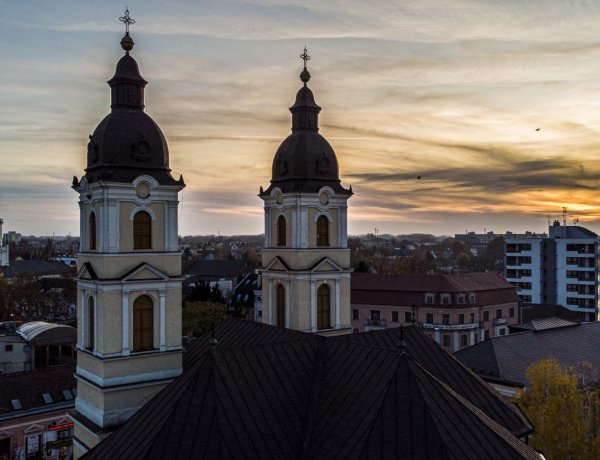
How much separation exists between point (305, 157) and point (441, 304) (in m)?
43.4

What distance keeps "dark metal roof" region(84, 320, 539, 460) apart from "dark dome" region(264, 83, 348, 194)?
11.3 m

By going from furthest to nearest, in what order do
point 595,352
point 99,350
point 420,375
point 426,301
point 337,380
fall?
point 426,301 → point 595,352 → point 99,350 → point 337,380 → point 420,375

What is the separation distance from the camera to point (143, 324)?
25219 millimetres

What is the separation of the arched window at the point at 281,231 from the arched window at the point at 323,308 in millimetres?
3516

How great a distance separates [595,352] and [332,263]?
27.1m

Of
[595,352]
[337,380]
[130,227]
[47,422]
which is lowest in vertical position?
[47,422]

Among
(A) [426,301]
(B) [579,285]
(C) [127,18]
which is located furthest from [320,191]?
(B) [579,285]

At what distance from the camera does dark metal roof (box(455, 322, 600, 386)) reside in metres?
41.3

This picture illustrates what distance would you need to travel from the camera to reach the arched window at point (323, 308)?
3253 centimetres

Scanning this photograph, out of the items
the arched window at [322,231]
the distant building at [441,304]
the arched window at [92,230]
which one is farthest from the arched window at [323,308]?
the distant building at [441,304]

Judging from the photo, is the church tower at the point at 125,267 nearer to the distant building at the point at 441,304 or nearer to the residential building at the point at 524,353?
the residential building at the point at 524,353

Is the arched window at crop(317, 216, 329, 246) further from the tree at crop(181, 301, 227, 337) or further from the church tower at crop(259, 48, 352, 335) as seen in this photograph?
the tree at crop(181, 301, 227, 337)

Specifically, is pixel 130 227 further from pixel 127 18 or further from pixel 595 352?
pixel 595 352

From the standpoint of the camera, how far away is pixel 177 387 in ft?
69.4
